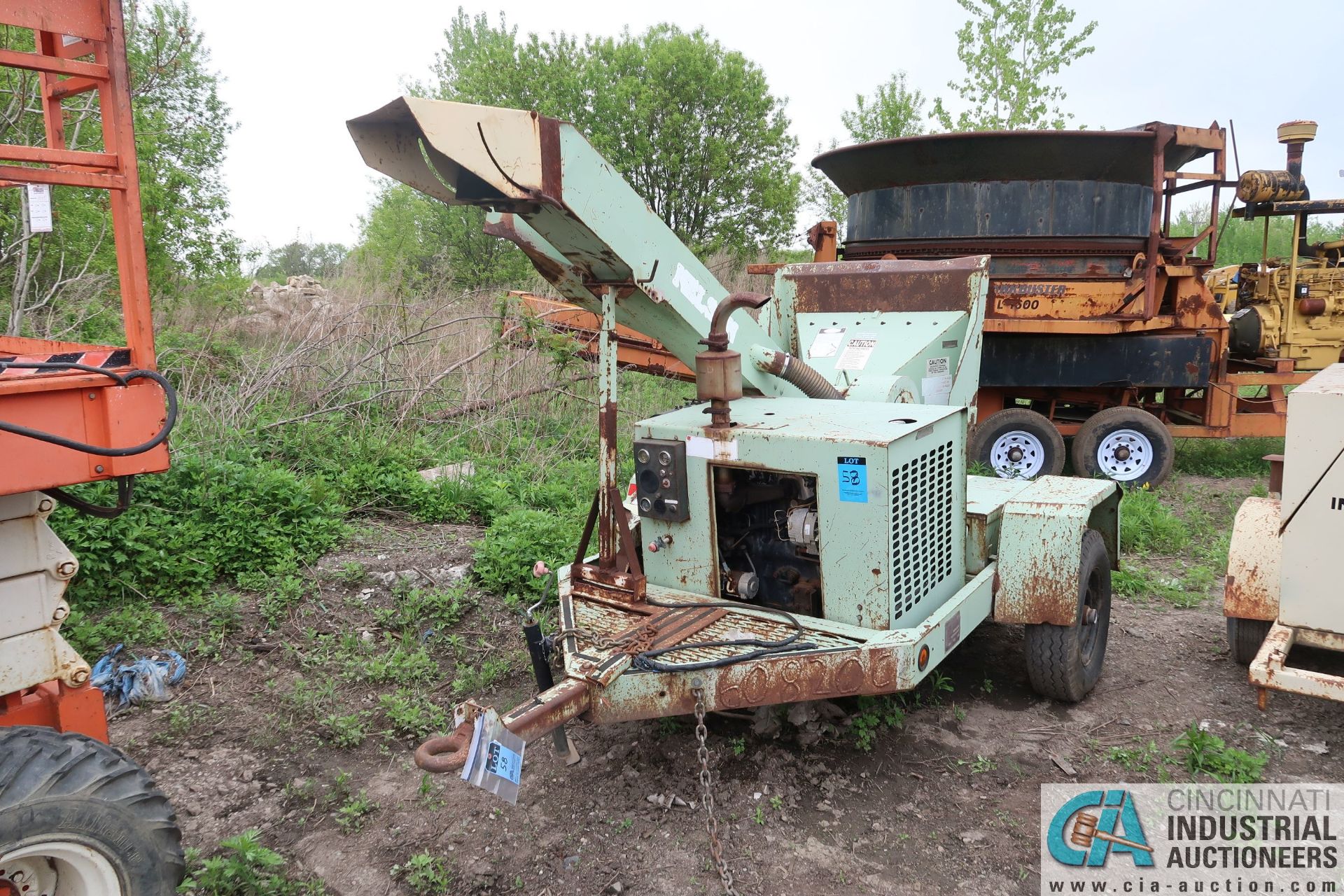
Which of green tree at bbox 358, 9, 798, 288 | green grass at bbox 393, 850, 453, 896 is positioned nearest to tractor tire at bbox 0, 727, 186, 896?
green grass at bbox 393, 850, 453, 896

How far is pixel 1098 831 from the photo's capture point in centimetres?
322

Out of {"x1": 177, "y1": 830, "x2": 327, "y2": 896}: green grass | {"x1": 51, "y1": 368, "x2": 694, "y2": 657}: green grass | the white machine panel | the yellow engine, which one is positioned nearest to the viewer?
{"x1": 177, "y1": 830, "x2": 327, "y2": 896}: green grass

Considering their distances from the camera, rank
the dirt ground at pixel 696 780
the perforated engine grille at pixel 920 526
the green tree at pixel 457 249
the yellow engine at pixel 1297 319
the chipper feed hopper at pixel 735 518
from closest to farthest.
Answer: the chipper feed hopper at pixel 735 518
the dirt ground at pixel 696 780
the perforated engine grille at pixel 920 526
the yellow engine at pixel 1297 319
the green tree at pixel 457 249

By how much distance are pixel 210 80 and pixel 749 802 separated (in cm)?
1223

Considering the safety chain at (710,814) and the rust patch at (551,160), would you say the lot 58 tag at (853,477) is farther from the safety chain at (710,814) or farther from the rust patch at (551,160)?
the rust patch at (551,160)

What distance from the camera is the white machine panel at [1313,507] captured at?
3477mm

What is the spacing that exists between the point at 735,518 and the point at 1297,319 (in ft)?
26.7

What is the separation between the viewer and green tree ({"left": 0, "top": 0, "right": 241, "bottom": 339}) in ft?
22.1

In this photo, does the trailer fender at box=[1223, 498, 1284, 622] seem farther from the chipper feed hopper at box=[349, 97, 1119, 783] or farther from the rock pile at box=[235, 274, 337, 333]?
the rock pile at box=[235, 274, 337, 333]

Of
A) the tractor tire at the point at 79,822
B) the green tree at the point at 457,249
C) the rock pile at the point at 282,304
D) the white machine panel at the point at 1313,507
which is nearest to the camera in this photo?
the tractor tire at the point at 79,822

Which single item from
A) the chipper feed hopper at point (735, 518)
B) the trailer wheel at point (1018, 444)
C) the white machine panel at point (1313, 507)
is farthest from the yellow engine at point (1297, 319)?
the white machine panel at point (1313, 507)

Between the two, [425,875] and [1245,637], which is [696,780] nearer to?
[425,875]

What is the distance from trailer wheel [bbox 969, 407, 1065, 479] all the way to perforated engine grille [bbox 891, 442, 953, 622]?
4487mm

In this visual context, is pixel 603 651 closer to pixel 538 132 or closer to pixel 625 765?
pixel 625 765
